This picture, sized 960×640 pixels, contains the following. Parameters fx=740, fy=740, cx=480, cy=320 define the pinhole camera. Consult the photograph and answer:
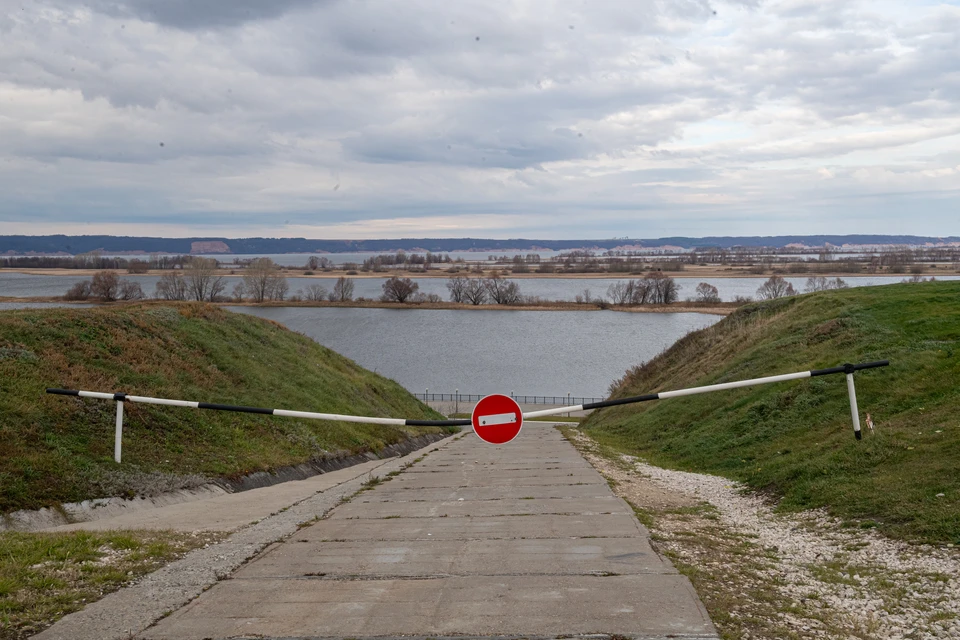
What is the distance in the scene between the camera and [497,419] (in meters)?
7.03

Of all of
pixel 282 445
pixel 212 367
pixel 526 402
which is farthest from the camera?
pixel 526 402

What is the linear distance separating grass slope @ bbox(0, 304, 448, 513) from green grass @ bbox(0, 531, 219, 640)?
313cm

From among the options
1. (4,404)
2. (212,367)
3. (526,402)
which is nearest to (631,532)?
(4,404)

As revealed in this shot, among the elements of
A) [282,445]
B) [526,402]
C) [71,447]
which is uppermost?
[71,447]

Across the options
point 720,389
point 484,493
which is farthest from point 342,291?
point 720,389

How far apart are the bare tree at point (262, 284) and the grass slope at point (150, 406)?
331 feet

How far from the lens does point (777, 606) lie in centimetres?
584

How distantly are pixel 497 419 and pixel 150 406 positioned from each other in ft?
34.8

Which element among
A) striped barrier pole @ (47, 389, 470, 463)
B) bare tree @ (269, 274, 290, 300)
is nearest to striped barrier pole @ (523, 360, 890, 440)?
striped barrier pole @ (47, 389, 470, 463)

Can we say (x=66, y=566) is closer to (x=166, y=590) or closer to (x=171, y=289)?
(x=166, y=590)

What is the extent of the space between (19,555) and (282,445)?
1087cm

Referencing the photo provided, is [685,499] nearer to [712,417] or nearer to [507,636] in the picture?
[507,636]

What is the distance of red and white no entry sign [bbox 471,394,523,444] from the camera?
23.0ft

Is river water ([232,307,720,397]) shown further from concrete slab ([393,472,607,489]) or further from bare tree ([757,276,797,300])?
concrete slab ([393,472,607,489])
